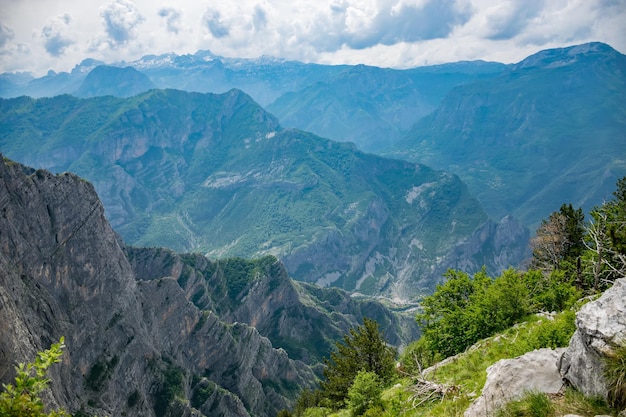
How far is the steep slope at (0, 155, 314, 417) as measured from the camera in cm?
6606

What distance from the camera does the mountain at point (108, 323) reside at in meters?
67.1

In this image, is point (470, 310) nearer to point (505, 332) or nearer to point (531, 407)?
point (505, 332)

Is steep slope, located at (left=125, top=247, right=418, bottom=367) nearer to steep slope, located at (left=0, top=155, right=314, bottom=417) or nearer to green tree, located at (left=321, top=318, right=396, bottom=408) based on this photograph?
steep slope, located at (left=0, top=155, right=314, bottom=417)

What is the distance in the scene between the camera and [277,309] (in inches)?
7283

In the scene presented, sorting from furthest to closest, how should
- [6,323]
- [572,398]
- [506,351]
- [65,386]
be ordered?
[65,386], [6,323], [506,351], [572,398]

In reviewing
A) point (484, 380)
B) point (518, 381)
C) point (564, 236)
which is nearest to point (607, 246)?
point (564, 236)

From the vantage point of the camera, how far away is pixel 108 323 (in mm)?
87375

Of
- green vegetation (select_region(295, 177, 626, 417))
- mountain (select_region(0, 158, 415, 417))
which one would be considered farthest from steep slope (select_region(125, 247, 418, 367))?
green vegetation (select_region(295, 177, 626, 417))

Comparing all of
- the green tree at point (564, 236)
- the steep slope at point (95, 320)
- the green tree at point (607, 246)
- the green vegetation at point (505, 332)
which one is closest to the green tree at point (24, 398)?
the green vegetation at point (505, 332)

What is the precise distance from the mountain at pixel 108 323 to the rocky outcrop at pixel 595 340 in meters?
53.6

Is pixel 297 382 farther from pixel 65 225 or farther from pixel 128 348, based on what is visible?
pixel 65 225

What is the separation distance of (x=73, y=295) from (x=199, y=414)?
37.4m

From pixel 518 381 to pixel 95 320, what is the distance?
89.7 metres

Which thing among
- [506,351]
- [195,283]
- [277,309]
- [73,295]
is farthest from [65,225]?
[277,309]
